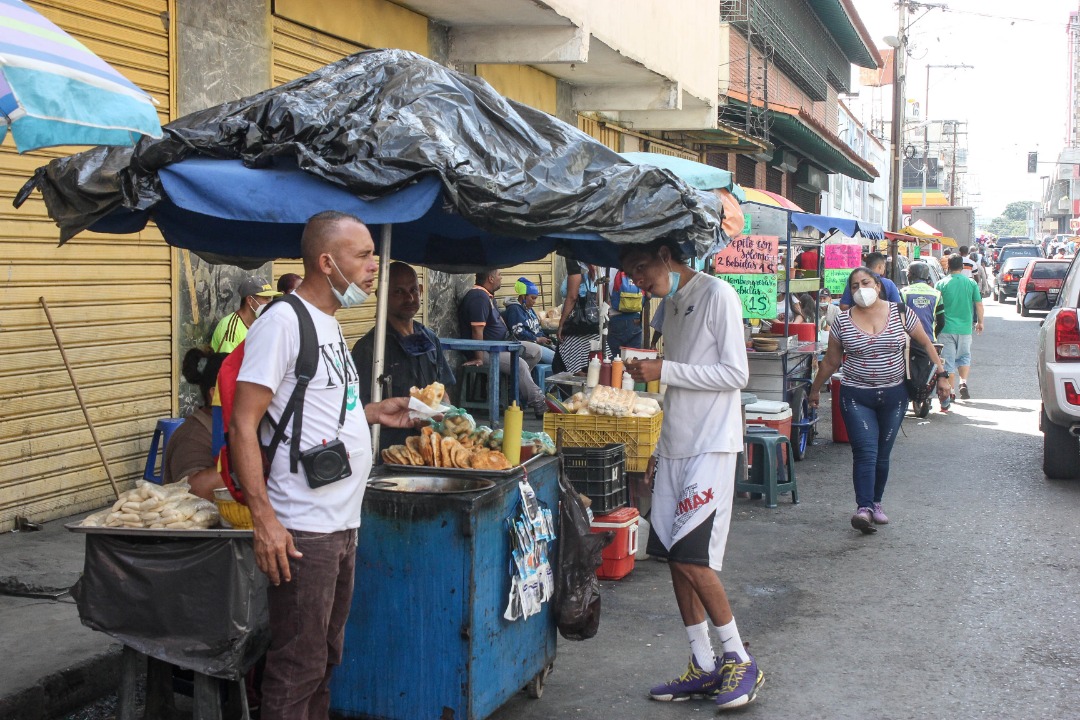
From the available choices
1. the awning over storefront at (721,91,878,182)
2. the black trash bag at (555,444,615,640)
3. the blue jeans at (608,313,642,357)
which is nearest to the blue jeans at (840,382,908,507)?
the black trash bag at (555,444,615,640)

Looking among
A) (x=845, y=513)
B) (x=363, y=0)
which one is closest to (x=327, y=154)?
(x=845, y=513)

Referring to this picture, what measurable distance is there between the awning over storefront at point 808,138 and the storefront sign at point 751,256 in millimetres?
11319

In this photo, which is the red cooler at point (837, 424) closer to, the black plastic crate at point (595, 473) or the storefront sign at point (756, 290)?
the storefront sign at point (756, 290)

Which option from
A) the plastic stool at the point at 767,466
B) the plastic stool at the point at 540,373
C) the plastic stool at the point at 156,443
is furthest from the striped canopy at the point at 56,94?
the plastic stool at the point at 540,373

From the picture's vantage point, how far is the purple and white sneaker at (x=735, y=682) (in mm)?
5090

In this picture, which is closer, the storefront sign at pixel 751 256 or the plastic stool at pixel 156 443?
the plastic stool at pixel 156 443

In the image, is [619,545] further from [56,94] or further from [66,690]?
[56,94]

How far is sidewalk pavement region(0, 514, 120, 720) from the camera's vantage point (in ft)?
16.3

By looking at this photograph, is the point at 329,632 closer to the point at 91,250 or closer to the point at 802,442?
the point at 91,250

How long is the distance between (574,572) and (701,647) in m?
0.68

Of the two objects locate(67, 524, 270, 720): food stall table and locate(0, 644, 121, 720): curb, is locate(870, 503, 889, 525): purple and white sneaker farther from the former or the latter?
locate(67, 524, 270, 720): food stall table

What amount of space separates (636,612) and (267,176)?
3.39 m

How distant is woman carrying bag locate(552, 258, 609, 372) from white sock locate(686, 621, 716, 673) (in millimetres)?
8354

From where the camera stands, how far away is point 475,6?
1229 centimetres
